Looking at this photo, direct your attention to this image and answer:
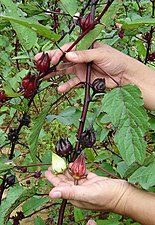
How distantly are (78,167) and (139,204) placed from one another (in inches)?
9.4

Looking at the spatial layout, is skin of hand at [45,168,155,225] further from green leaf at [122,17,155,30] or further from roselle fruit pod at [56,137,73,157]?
green leaf at [122,17,155,30]

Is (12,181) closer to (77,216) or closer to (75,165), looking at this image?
(77,216)

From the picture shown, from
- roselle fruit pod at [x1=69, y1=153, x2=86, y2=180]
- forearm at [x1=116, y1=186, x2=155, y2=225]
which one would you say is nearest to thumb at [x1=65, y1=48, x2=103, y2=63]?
roselle fruit pod at [x1=69, y1=153, x2=86, y2=180]

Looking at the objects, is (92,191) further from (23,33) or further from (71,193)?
(23,33)

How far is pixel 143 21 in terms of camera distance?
97 centimetres

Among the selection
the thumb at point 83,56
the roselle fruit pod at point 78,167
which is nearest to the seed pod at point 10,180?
the roselle fruit pod at point 78,167

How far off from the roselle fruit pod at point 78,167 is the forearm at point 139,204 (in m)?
0.18

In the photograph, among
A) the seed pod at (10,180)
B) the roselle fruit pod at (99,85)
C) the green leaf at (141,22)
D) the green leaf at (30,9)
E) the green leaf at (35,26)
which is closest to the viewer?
the green leaf at (35,26)

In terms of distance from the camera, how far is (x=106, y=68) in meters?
1.29

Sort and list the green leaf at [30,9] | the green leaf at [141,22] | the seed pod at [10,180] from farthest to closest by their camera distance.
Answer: the seed pod at [10,180]
the green leaf at [30,9]
the green leaf at [141,22]

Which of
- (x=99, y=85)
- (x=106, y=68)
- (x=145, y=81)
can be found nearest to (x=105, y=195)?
(x=99, y=85)

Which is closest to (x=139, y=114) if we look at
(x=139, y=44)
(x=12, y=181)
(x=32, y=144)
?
(x=32, y=144)

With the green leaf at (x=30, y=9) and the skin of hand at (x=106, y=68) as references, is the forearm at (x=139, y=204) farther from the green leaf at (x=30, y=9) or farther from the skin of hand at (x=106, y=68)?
the green leaf at (x=30, y=9)

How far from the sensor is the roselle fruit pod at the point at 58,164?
1.05 m
